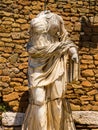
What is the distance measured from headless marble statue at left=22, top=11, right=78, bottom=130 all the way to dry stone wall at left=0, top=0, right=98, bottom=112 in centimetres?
96

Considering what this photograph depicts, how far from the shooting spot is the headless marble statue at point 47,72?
5.29 m

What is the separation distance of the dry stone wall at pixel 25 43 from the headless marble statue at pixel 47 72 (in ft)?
3.13

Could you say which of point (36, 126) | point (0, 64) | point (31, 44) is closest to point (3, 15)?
point (0, 64)

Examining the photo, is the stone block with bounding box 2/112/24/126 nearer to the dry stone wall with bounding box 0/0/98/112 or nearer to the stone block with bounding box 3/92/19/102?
the dry stone wall with bounding box 0/0/98/112

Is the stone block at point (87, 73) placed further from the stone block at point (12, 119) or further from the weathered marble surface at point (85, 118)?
the stone block at point (12, 119)

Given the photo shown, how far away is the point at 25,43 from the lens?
6473 mm

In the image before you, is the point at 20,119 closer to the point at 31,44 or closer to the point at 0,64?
the point at 0,64

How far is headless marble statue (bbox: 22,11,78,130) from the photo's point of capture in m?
5.29

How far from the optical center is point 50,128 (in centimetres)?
541

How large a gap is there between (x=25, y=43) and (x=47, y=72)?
4.11 feet

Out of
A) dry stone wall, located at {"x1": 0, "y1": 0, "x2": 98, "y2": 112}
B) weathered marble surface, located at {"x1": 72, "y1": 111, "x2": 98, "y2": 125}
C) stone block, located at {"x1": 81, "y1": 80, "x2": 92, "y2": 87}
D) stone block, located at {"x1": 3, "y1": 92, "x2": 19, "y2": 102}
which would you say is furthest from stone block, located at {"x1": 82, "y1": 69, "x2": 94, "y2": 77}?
stone block, located at {"x1": 3, "y1": 92, "x2": 19, "y2": 102}

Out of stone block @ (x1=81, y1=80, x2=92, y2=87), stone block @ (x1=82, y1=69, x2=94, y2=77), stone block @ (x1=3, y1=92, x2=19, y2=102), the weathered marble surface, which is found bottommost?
the weathered marble surface

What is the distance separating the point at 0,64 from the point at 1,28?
53 centimetres

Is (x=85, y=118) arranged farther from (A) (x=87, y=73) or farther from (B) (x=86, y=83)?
(A) (x=87, y=73)
